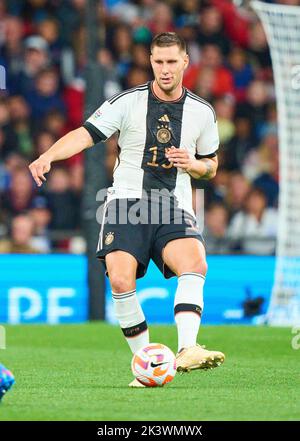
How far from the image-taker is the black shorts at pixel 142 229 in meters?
7.55

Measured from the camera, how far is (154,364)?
7.03 m

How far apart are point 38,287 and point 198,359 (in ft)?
21.7

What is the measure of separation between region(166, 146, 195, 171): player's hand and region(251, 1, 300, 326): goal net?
619 cm

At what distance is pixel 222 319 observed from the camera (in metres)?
14.0

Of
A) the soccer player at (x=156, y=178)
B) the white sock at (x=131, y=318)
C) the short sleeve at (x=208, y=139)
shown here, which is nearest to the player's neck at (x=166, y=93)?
the soccer player at (x=156, y=178)

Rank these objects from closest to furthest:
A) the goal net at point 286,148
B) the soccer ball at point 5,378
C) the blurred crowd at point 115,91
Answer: the soccer ball at point 5,378
the goal net at point 286,148
the blurred crowd at point 115,91

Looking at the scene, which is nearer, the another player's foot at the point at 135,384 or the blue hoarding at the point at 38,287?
the another player's foot at the point at 135,384

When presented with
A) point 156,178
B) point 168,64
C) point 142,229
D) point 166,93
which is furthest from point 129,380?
point 168,64

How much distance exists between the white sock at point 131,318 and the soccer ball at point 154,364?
1.41 ft

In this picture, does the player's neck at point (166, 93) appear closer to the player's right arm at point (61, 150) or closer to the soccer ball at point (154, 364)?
the player's right arm at point (61, 150)

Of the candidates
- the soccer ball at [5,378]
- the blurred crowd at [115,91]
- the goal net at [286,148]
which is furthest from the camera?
the blurred crowd at [115,91]

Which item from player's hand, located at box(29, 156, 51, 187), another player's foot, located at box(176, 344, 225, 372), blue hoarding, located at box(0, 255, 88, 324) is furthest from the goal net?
player's hand, located at box(29, 156, 51, 187)
